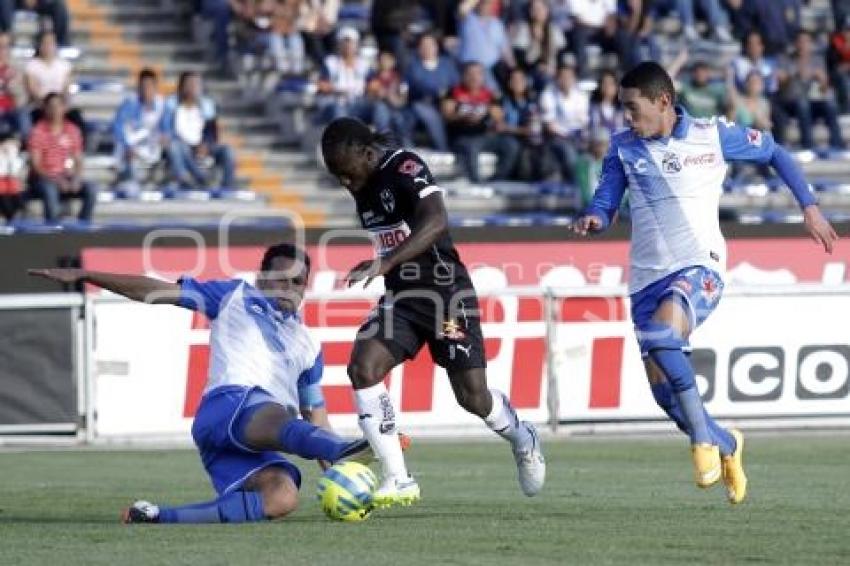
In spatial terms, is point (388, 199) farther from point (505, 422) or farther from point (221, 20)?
point (221, 20)

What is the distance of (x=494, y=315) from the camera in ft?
64.0

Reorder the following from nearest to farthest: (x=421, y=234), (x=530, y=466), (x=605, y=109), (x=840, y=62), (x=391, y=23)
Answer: (x=421, y=234) → (x=530, y=466) → (x=605, y=109) → (x=391, y=23) → (x=840, y=62)

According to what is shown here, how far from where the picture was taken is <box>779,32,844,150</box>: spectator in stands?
28.1 metres

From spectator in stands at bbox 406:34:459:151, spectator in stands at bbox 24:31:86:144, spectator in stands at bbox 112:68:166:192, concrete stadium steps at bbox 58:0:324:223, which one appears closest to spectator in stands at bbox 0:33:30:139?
spectator in stands at bbox 24:31:86:144

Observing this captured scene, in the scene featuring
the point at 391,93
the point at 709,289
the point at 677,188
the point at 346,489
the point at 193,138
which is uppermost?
the point at 677,188

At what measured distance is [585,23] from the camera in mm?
28562

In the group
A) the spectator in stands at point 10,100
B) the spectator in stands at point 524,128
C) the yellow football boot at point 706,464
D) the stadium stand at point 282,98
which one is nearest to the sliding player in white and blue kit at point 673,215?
the yellow football boot at point 706,464

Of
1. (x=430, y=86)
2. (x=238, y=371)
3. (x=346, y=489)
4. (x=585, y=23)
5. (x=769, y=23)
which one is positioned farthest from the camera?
(x=769, y=23)

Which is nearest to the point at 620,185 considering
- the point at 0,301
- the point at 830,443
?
the point at 830,443

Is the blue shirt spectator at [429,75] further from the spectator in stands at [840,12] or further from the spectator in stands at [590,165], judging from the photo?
the spectator in stands at [840,12]

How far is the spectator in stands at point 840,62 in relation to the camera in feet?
94.7

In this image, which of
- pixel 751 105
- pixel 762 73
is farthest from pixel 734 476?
pixel 762 73

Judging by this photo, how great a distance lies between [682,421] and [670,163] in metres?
1.42

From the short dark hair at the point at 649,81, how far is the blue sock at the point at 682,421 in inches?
62.2
